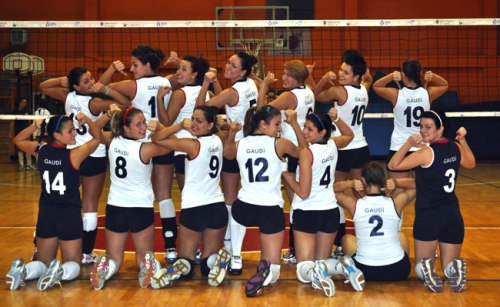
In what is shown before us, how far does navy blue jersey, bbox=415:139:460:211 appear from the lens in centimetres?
718

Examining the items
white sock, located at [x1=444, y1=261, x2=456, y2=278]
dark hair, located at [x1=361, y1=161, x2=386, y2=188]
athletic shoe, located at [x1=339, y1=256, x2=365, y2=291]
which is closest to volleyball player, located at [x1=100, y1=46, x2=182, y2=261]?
athletic shoe, located at [x1=339, y1=256, x2=365, y2=291]

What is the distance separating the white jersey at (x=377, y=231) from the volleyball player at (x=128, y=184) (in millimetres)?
2064

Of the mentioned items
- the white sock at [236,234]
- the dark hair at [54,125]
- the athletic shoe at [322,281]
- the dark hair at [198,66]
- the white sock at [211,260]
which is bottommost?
the athletic shoe at [322,281]

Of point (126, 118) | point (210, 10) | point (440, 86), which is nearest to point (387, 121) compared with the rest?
point (210, 10)

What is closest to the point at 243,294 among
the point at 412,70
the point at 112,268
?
the point at 112,268

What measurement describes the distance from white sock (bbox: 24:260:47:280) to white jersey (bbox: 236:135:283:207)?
2.11 metres

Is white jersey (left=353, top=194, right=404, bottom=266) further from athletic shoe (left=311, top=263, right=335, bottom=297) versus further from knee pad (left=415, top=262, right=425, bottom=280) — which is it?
athletic shoe (left=311, top=263, right=335, bottom=297)

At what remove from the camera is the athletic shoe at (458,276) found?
22.4 ft

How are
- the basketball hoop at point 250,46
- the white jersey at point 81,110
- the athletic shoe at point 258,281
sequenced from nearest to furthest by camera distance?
the athletic shoe at point 258,281
the white jersey at point 81,110
the basketball hoop at point 250,46

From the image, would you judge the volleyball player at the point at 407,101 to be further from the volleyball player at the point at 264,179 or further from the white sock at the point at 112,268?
the white sock at the point at 112,268

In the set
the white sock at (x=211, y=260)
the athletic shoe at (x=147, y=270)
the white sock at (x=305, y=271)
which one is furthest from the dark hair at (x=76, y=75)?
the white sock at (x=305, y=271)

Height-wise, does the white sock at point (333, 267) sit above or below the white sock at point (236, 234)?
below

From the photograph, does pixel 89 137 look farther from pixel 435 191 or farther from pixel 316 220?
pixel 435 191

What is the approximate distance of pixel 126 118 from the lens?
7289 millimetres
